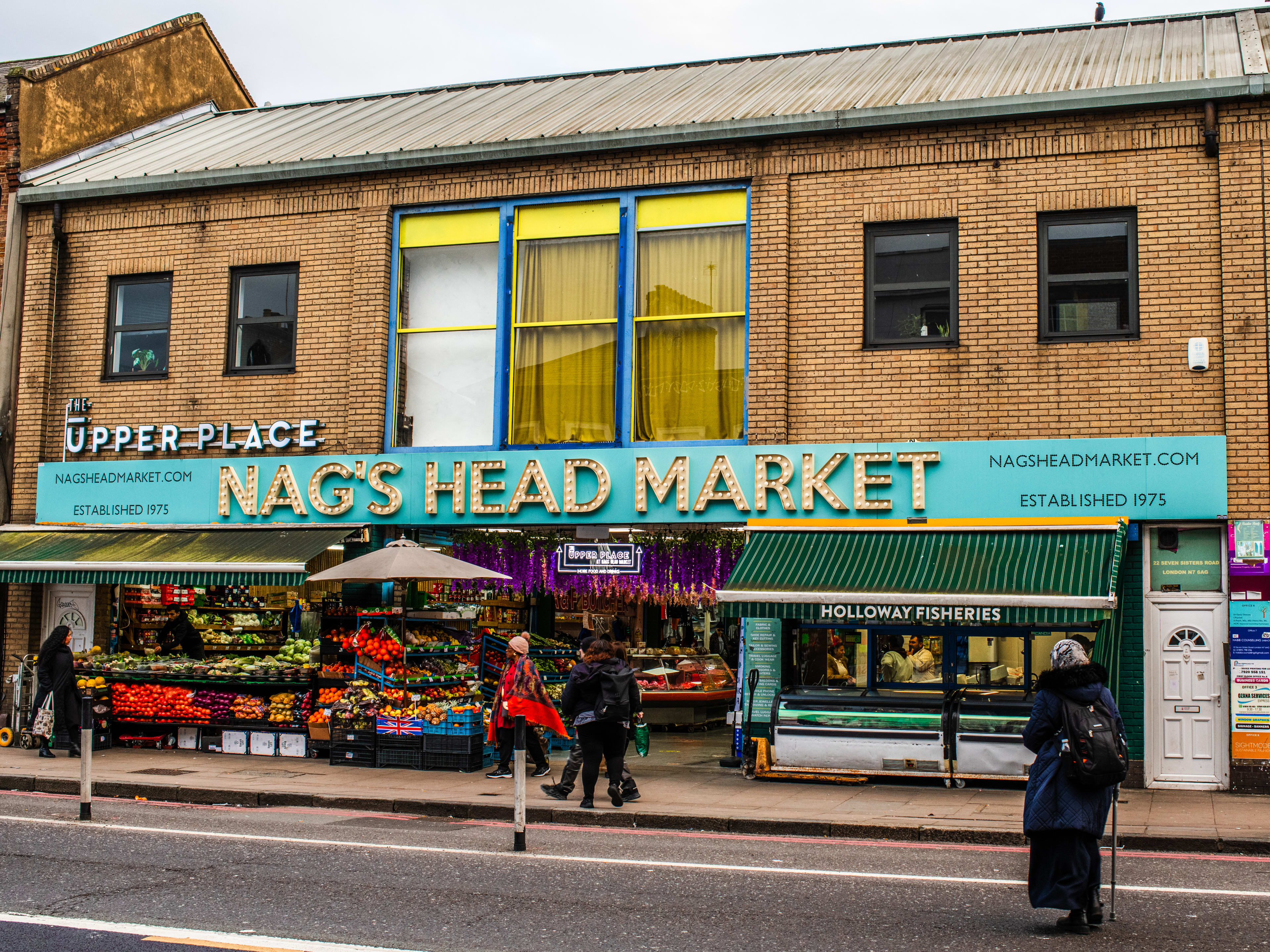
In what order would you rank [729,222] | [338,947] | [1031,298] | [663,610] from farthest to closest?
[663,610] < [729,222] < [1031,298] < [338,947]

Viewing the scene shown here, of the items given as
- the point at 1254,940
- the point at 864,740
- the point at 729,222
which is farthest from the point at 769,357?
the point at 1254,940

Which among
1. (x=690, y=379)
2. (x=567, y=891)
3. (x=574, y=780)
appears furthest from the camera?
(x=690, y=379)

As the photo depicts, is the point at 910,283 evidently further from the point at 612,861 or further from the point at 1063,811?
the point at 1063,811

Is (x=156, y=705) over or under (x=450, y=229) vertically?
under

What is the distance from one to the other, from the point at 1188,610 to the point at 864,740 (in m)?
3.67

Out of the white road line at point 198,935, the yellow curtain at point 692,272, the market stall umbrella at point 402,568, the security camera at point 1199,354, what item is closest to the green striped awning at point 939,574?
the security camera at point 1199,354

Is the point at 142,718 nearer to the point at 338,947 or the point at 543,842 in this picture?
the point at 543,842

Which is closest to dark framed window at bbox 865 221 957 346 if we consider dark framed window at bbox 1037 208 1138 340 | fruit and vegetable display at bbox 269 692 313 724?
dark framed window at bbox 1037 208 1138 340

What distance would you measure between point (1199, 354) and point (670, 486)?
5.87m

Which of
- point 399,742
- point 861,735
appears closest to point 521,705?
point 399,742

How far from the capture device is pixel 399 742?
14305 millimetres

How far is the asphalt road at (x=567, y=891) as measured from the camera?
6.75 meters

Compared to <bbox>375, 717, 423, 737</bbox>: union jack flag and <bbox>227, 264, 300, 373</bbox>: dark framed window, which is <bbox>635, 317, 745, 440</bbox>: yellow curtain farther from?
<bbox>227, 264, 300, 373</bbox>: dark framed window

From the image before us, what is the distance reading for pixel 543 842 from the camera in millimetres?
9914
